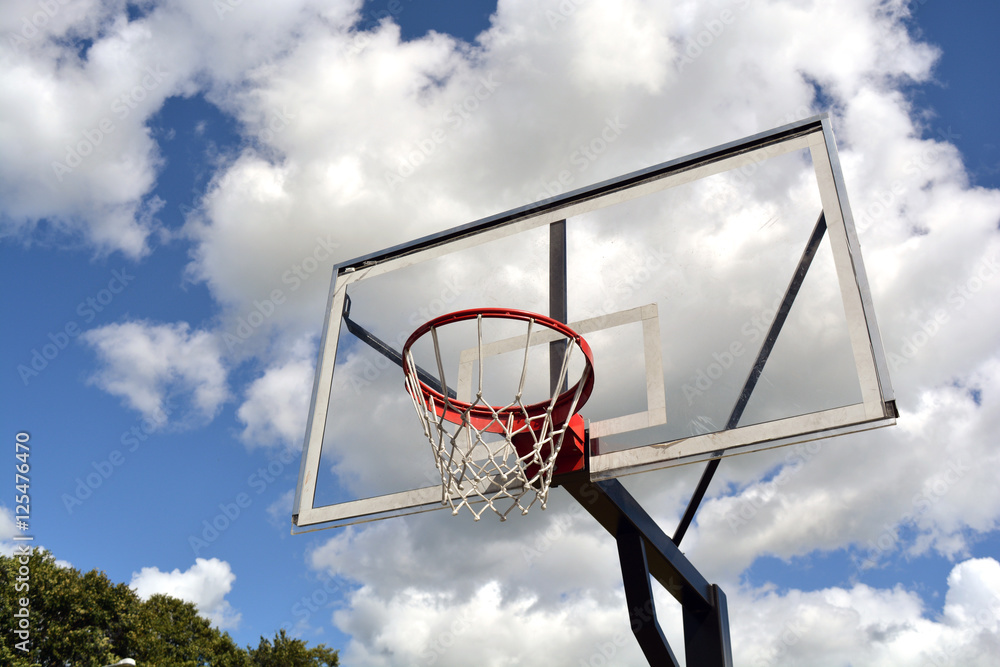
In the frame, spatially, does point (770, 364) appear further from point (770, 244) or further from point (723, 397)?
point (770, 244)

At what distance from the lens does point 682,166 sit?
14.4 ft

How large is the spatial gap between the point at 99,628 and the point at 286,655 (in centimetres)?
486

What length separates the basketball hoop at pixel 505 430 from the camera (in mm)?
3662

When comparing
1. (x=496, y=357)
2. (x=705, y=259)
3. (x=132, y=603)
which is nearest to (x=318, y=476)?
(x=496, y=357)

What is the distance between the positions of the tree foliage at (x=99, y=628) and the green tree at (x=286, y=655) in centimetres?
2

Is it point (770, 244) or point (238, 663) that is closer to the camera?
point (770, 244)

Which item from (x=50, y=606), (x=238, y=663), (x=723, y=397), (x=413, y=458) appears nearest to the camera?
(x=723, y=397)

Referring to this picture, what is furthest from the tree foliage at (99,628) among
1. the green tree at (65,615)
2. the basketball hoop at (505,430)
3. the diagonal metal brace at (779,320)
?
the diagonal metal brace at (779,320)

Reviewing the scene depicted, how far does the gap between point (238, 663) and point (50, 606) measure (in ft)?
16.1

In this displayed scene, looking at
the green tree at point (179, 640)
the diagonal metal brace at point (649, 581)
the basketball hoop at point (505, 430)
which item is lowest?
the diagonal metal brace at point (649, 581)

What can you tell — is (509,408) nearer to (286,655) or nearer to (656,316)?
(656,316)

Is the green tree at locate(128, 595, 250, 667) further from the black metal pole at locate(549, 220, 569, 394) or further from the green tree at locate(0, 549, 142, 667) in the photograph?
the black metal pole at locate(549, 220, 569, 394)

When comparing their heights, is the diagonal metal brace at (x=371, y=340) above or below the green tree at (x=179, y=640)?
below

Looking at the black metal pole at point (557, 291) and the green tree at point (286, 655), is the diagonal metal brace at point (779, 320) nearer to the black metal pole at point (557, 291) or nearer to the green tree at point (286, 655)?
the black metal pole at point (557, 291)
